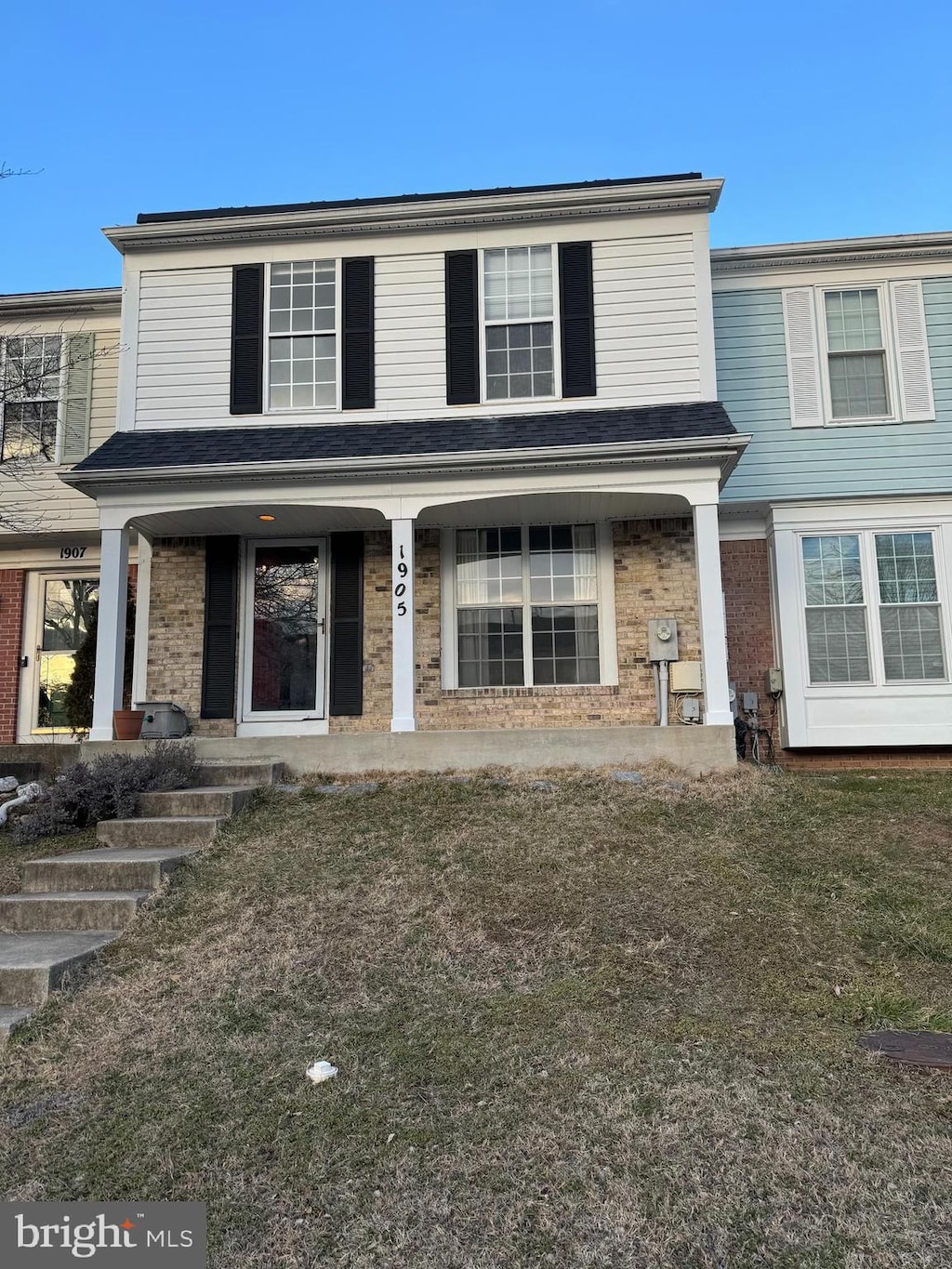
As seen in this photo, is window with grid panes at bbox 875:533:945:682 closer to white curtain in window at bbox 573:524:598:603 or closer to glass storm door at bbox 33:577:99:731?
white curtain in window at bbox 573:524:598:603

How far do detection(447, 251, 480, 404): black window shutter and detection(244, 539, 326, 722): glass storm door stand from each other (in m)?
2.26

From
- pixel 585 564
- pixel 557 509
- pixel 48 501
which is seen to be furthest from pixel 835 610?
pixel 48 501

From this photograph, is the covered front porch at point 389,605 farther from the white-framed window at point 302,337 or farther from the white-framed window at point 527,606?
the white-framed window at point 302,337

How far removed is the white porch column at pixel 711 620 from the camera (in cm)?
789

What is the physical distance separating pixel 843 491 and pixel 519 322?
402 centimetres

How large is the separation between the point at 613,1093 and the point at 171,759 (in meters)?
5.13

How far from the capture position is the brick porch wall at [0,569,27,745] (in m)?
10.6

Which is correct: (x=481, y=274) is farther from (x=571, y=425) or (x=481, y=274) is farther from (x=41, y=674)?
(x=41, y=674)

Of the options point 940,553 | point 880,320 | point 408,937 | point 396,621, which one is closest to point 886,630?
point 940,553

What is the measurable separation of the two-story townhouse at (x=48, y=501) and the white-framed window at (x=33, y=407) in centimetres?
1

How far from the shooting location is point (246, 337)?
9461mm

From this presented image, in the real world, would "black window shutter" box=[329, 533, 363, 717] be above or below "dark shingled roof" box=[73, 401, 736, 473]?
below

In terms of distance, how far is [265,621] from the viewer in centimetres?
964

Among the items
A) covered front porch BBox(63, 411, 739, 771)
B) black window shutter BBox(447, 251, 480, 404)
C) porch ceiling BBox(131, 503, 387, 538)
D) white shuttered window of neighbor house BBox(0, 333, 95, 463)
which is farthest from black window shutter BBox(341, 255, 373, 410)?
white shuttered window of neighbor house BBox(0, 333, 95, 463)
